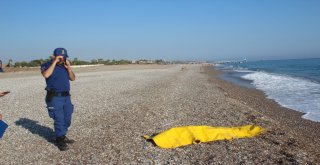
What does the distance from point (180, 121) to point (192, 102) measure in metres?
4.41

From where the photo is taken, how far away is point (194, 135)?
8.38 metres

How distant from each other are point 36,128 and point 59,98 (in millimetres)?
3030

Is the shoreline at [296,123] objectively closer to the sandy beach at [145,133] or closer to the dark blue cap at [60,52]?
the sandy beach at [145,133]

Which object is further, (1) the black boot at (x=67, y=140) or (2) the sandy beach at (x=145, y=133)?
(1) the black boot at (x=67, y=140)

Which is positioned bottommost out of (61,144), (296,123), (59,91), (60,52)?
(296,123)

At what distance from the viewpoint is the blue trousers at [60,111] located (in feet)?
25.9

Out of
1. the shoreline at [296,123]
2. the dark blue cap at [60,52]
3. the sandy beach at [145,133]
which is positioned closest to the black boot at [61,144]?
the sandy beach at [145,133]

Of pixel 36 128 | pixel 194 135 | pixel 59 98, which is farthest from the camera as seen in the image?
pixel 36 128

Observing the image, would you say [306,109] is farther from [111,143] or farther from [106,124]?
[111,143]

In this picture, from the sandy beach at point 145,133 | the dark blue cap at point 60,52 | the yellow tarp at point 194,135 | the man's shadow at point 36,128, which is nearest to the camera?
the sandy beach at point 145,133

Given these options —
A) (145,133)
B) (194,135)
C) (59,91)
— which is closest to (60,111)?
(59,91)

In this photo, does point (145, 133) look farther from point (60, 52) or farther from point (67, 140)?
point (60, 52)

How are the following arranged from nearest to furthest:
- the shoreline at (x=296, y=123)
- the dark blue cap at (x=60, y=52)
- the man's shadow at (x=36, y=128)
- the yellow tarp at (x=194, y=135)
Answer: the dark blue cap at (x=60, y=52) → the yellow tarp at (x=194, y=135) → the shoreline at (x=296, y=123) → the man's shadow at (x=36, y=128)

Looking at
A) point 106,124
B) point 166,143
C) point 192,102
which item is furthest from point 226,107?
point 166,143
